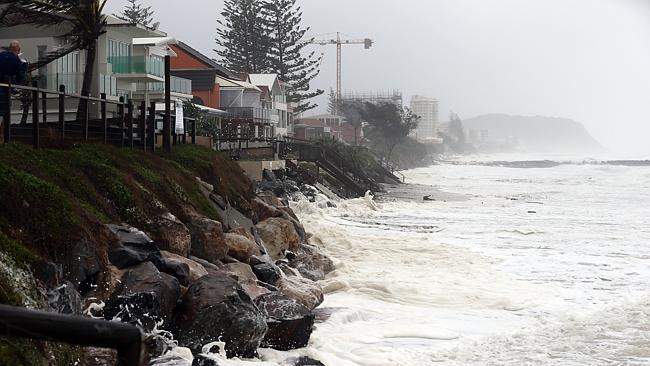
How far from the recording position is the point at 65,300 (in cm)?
738

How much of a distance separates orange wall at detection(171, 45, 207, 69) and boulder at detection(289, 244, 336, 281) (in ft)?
129

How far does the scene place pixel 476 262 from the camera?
18.6 m

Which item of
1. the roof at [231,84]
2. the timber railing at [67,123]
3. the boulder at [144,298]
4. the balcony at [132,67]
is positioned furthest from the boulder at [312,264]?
the roof at [231,84]

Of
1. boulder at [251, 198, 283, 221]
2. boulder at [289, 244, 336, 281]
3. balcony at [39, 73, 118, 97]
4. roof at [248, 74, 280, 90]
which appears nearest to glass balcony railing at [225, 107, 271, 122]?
roof at [248, 74, 280, 90]

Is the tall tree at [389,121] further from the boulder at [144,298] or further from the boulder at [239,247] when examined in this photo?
the boulder at [144,298]

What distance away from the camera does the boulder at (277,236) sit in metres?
16.2

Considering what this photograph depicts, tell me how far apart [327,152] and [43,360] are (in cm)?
4494

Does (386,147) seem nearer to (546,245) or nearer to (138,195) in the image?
(546,245)

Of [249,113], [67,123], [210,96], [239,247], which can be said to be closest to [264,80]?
[210,96]

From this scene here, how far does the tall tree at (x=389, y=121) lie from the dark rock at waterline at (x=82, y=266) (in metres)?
91.2

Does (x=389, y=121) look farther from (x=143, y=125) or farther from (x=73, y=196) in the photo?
(x=73, y=196)

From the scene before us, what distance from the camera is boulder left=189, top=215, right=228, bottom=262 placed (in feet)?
40.5

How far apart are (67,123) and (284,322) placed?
27.6 feet

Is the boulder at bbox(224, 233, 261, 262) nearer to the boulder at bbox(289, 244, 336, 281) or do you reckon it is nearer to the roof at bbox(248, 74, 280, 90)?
the boulder at bbox(289, 244, 336, 281)
